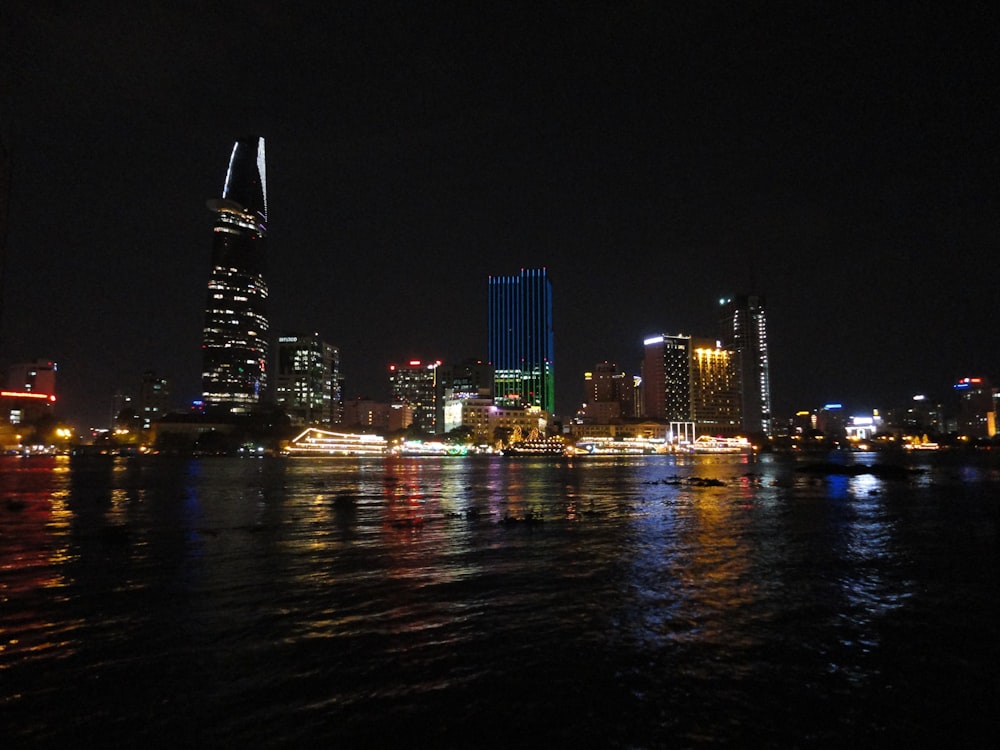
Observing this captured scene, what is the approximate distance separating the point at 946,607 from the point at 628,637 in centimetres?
1003

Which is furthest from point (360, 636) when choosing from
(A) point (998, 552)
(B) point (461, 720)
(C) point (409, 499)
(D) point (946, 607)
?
(C) point (409, 499)

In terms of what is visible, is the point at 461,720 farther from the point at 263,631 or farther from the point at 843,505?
the point at 843,505

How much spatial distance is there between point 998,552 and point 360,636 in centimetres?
2777

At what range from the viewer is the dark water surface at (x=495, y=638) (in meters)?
10.1

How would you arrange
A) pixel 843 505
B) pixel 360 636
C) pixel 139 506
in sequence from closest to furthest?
1. pixel 360 636
2. pixel 139 506
3. pixel 843 505

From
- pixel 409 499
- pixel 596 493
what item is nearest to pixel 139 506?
pixel 409 499

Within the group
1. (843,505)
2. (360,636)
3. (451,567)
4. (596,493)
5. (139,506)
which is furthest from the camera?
(596,493)

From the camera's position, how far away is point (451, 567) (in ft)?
74.7

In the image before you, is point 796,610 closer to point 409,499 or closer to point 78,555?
point 78,555

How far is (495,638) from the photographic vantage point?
14.5 meters

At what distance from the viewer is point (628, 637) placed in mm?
14586

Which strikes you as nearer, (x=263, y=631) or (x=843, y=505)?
(x=263, y=631)

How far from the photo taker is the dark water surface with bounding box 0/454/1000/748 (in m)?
10.1

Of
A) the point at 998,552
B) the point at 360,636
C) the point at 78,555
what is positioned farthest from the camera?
the point at 998,552
